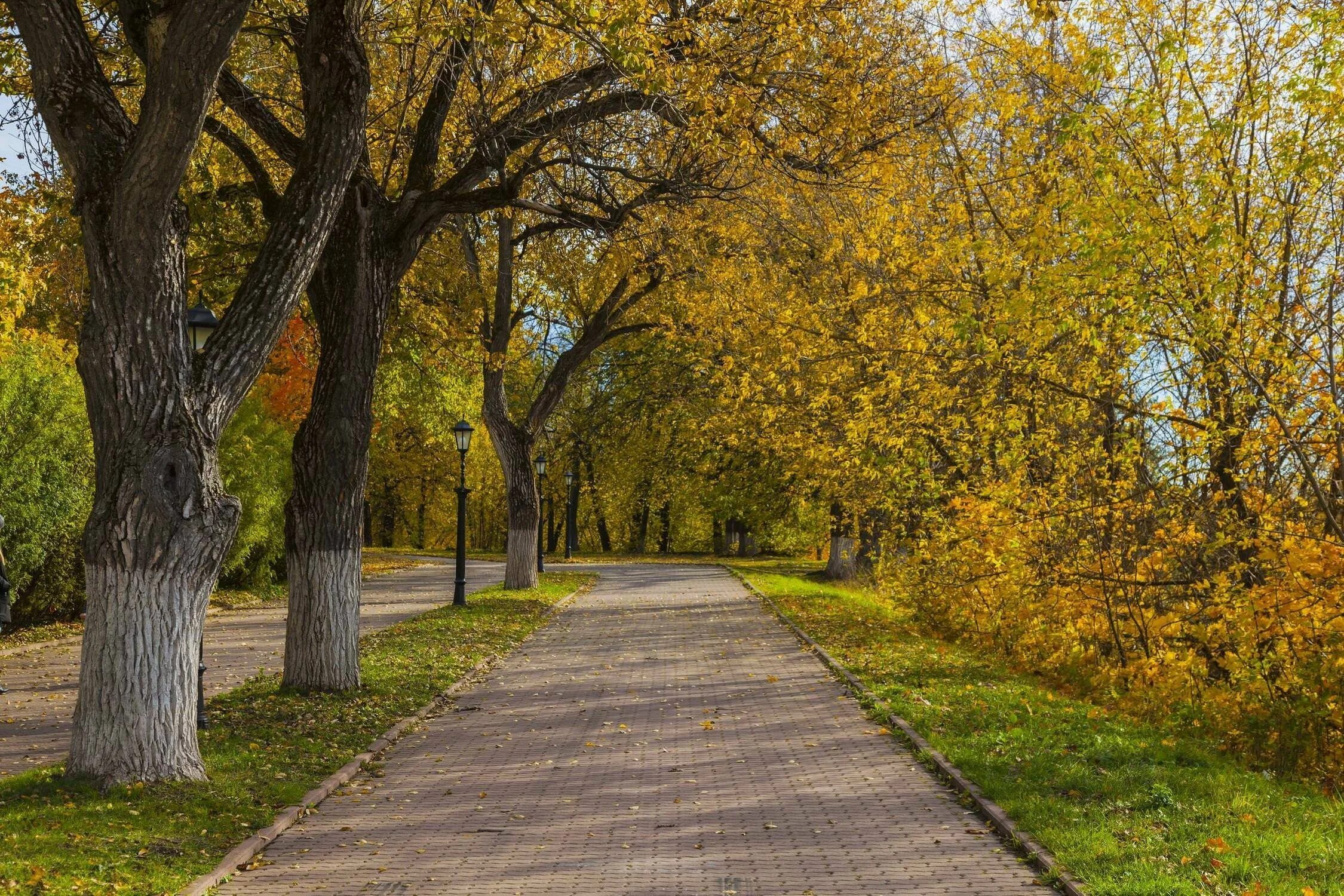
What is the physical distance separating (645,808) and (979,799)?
6.96 feet

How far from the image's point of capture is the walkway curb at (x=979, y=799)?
236 inches

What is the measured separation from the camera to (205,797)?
7449 mm

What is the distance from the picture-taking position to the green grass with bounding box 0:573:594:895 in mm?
5953

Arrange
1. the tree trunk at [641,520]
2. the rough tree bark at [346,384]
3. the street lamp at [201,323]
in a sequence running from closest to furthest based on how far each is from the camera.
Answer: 1. the street lamp at [201,323]
2. the rough tree bark at [346,384]
3. the tree trunk at [641,520]

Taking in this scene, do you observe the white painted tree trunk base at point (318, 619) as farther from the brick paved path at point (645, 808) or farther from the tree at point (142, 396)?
the tree at point (142, 396)

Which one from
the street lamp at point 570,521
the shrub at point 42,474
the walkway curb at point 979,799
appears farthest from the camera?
the street lamp at point 570,521

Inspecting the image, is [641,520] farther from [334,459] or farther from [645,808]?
[645,808]

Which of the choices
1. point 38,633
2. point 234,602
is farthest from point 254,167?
point 234,602

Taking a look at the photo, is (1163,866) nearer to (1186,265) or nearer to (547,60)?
(1186,265)

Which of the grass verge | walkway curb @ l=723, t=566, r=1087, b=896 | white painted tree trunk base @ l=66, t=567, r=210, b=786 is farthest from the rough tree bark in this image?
the grass verge

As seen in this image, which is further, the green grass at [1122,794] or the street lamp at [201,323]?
the street lamp at [201,323]

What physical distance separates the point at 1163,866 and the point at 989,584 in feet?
31.6

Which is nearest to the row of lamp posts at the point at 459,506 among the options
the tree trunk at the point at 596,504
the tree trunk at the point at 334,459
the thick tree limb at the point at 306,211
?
the thick tree limb at the point at 306,211

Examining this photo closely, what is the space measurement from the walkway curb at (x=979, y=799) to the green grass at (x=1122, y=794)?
67 millimetres
